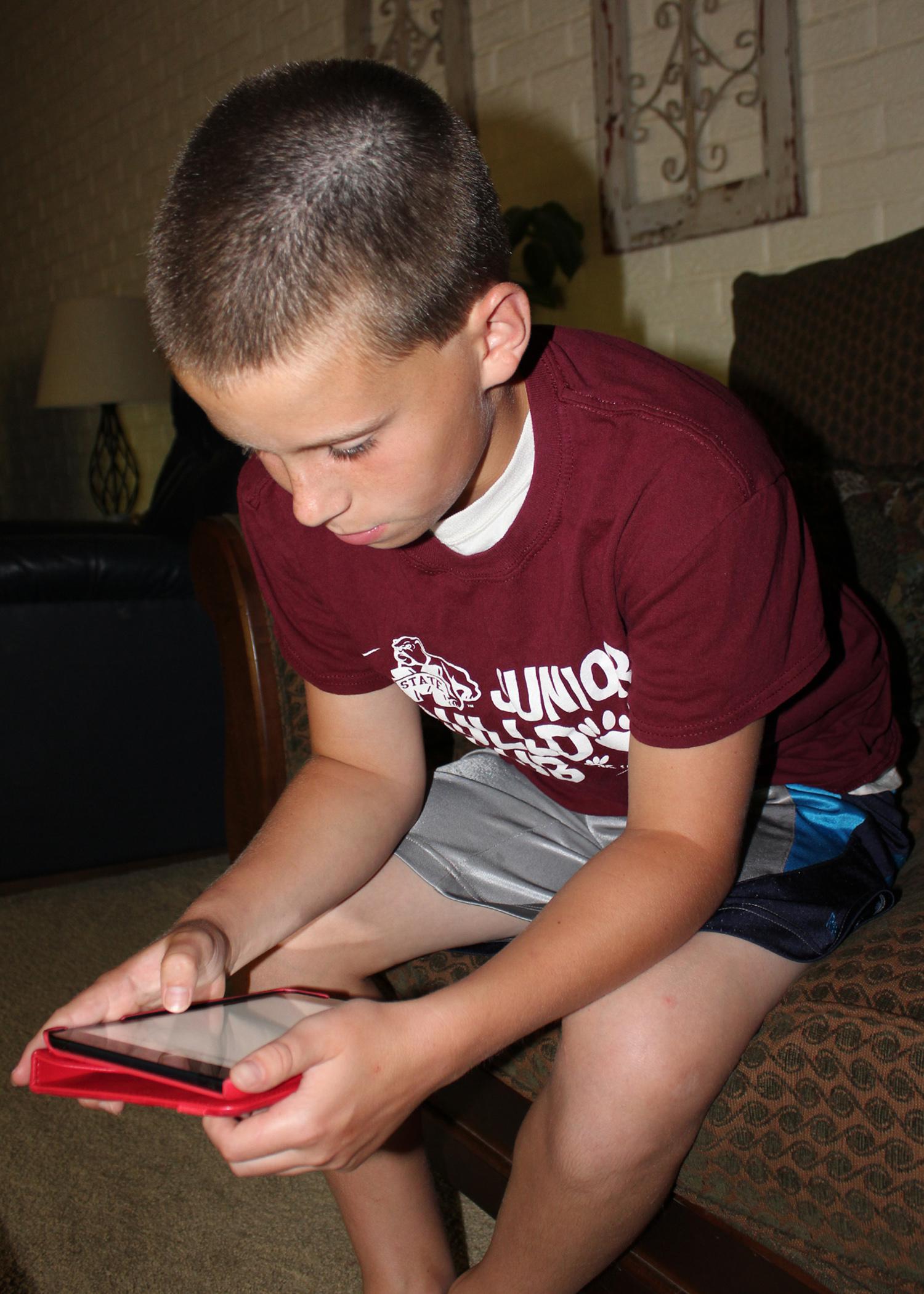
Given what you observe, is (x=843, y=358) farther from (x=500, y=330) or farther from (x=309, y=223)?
(x=309, y=223)

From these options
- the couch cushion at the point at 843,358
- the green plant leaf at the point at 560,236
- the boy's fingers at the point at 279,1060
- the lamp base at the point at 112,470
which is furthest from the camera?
the lamp base at the point at 112,470

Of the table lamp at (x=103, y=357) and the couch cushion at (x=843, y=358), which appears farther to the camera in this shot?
the table lamp at (x=103, y=357)

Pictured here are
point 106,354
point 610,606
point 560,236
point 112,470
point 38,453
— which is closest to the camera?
point 610,606

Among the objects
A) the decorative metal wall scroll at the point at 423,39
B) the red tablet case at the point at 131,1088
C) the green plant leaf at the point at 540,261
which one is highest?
the decorative metal wall scroll at the point at 423,39

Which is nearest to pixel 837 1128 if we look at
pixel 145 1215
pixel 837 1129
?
pixel 837 1129

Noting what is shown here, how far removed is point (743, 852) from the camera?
2.78 feet

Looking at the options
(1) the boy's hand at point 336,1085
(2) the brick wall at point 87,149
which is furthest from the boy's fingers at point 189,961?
(2) the brick wall at point 87,149

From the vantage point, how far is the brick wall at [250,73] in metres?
1.83

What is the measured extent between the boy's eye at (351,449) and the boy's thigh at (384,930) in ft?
1.32

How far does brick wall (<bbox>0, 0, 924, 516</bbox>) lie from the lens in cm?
183

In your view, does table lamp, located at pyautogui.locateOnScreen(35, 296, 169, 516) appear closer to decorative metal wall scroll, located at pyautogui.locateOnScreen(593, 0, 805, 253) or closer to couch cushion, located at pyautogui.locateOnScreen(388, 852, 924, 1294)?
decorative metal wall scroll, located at pyautogui.locateOnScreen(593, 0, 805, 253)

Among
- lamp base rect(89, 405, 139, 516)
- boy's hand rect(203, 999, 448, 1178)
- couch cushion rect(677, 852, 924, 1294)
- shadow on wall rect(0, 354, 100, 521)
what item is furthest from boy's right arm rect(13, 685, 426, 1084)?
shadow on wall rect(0, 354, 100, 521)

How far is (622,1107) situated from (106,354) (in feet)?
10.5

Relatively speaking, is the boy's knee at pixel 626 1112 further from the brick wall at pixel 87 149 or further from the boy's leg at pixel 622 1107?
the brick wall at pixel 87 149
